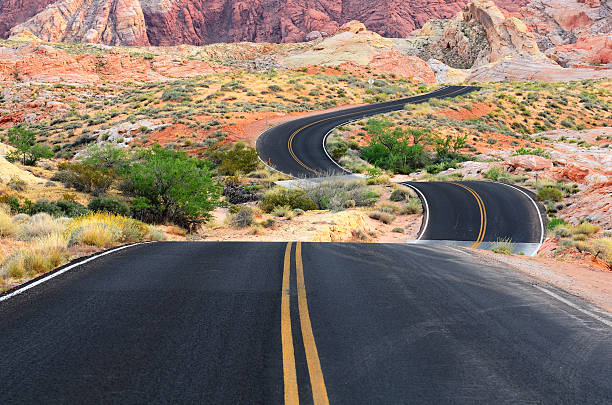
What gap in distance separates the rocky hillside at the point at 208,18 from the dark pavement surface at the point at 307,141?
A: 95.3 m

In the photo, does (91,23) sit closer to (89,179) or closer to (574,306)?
(89,179)

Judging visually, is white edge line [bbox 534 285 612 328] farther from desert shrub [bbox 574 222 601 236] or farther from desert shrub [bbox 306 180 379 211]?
desert shrub [bbox 306 180 379 211]

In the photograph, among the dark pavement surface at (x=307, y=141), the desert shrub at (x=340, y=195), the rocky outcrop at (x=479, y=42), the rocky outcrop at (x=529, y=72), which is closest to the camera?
the desert shrub at (x=340, y=195)

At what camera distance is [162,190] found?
59.3 ft

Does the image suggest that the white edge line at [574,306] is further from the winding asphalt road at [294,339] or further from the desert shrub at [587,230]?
the desert shrub at [587,230]

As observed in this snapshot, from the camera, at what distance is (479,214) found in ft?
72.7

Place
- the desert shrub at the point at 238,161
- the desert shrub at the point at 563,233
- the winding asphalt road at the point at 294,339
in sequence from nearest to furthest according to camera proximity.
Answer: the winding asphalt road at the point at 294,339 < the desert shrub at the point at 563,233 < the desert shrub at the point at 238,161

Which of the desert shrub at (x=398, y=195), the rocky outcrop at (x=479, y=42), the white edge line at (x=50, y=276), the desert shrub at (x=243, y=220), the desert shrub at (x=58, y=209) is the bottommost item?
the desert shrub at (x=398, y=195)

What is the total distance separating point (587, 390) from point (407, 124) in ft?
153

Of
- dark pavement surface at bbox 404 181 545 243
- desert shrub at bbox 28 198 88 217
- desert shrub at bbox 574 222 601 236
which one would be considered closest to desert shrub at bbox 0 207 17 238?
desert shrub at bbox 28 198 88 217

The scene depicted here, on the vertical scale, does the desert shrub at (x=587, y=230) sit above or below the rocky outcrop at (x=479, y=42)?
below

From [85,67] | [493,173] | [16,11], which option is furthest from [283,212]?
[16,11]

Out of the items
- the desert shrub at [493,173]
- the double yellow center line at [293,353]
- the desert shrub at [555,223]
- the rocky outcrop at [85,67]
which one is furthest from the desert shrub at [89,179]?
the rocky outcrop at [85,67]

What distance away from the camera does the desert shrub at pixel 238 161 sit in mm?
32844
